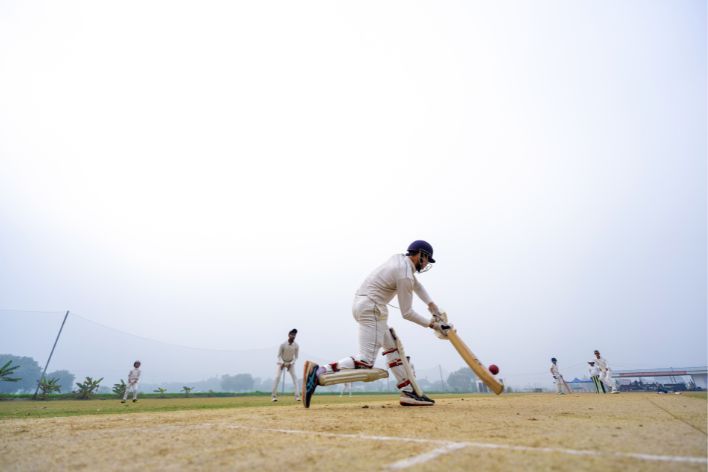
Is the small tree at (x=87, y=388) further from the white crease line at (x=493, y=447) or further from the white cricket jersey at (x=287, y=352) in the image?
the white crease line at (x=493, y=447)

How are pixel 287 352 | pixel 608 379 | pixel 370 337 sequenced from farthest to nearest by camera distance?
pixel 608 379 < pixel 287 352 < pixel 370 337

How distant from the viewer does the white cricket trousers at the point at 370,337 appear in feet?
15.0

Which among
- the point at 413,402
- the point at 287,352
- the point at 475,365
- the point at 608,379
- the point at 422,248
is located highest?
the point at 422,248

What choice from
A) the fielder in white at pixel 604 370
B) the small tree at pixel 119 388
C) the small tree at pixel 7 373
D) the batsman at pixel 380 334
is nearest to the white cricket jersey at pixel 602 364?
the fielder in white at pixel 604 370

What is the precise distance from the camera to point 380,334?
476cm

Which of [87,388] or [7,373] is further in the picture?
[87,388]

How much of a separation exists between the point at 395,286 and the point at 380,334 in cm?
70

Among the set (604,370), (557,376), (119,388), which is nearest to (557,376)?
(557,376)

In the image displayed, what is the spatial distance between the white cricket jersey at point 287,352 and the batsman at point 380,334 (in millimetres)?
7210

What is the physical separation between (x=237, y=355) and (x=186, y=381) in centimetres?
740

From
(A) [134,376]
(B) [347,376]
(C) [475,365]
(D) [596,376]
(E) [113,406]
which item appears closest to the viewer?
(C) [475,365]

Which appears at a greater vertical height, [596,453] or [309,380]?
[309,380]

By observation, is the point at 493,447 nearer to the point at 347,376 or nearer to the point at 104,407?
the point at 347,376

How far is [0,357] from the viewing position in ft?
49.3
